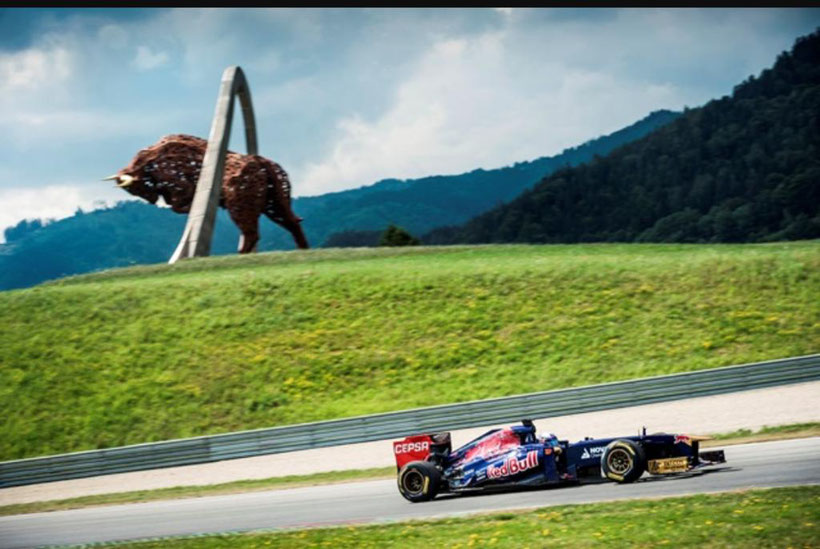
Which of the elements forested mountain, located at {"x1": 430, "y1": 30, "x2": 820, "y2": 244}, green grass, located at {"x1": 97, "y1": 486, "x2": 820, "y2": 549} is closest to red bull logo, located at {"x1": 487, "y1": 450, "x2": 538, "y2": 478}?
green grass, located at {"x1": 97, "y1": 486, "x2": 820, "y2": 549}

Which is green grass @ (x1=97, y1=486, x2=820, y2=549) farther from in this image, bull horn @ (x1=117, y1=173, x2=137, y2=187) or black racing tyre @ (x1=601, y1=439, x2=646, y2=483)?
bull horn @ (x1=117, y1=173, x2=137, y2=187)

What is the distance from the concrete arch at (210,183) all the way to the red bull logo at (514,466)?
3356cm

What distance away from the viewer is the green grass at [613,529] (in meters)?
11.1

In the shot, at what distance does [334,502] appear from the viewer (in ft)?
60.6

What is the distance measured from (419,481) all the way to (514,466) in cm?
185

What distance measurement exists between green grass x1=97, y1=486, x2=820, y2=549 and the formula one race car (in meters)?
1.85

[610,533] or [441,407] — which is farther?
[441,407]

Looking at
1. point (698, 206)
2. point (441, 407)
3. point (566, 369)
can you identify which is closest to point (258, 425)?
point (441, 407)

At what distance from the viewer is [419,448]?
1769 cm

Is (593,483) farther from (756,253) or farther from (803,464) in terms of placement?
(756,253)

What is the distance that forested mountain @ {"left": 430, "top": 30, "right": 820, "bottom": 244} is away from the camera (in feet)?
355

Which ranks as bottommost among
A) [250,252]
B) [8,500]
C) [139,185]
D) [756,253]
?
[8,500]

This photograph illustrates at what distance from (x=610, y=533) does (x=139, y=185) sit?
137 feet

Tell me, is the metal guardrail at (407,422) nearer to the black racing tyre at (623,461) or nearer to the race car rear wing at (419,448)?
the race car rear wing at (419,448)
